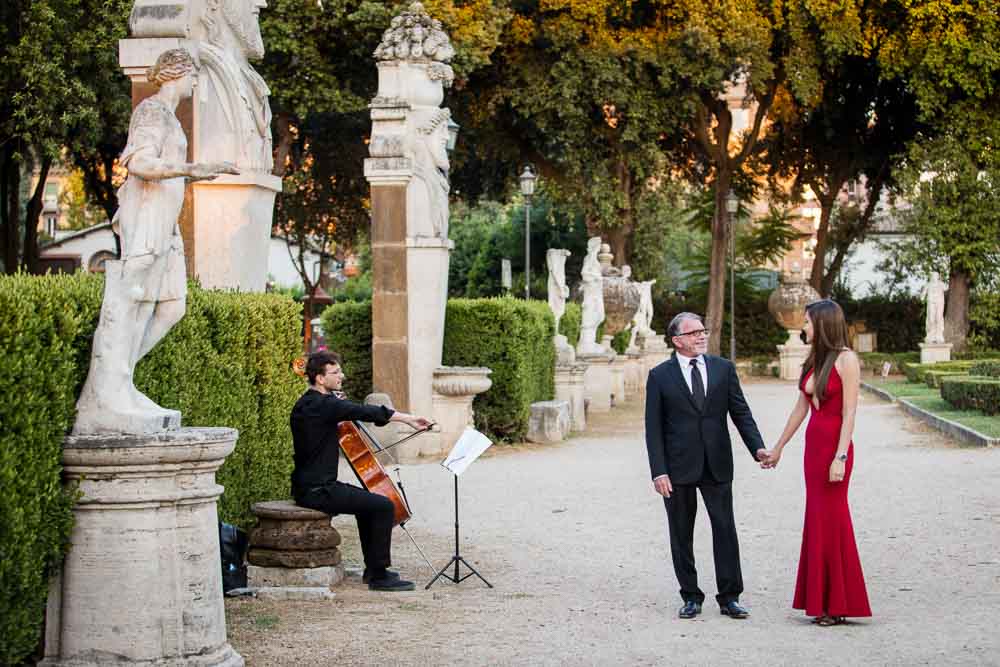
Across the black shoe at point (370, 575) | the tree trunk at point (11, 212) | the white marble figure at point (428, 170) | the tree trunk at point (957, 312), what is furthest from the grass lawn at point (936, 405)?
the tree trunk at point (11, 212)

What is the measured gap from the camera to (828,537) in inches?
323

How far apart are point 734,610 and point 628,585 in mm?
1204

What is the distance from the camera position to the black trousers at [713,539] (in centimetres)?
854

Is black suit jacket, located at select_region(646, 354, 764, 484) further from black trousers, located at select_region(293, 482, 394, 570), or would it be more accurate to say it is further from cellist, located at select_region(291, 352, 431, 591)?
black trousers, located at select_region(293, 482, 394, 570)

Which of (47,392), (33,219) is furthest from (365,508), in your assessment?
(33,219)

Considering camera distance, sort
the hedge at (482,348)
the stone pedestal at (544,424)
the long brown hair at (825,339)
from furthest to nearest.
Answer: the stone pedestal at (544,424), the hedge at (482,348), the long brown hair at (825,339)

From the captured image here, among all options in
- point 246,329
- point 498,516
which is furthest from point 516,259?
point 246,329

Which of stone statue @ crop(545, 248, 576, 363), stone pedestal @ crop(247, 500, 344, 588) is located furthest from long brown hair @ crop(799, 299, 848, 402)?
stone statue @ crop(545, 248, 576, 363)

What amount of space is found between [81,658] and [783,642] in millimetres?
3390

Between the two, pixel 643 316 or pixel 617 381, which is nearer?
pixel 617 381

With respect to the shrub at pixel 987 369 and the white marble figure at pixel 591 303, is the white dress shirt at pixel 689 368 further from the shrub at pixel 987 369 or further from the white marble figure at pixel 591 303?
the white marble figure at pixel 591 303

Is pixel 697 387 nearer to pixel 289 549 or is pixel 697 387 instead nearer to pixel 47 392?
pixel 289 549

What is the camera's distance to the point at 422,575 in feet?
32.9

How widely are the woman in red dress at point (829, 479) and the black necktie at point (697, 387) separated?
1.79 feet
